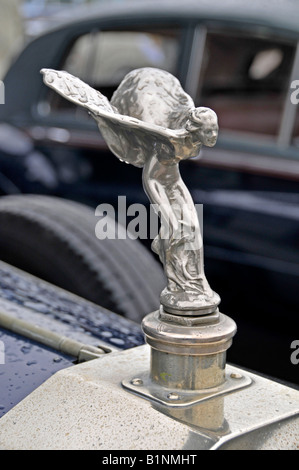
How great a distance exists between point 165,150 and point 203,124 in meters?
0.07

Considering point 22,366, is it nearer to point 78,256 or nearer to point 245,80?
point 78,256

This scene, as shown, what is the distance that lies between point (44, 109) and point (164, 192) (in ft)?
7.90

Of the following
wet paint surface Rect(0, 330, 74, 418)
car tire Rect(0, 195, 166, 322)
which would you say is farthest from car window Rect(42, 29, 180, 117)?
wet paint surface Rect(0, 330, 74, 418)

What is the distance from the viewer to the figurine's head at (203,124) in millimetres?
821

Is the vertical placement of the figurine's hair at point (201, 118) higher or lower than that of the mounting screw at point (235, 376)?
higher

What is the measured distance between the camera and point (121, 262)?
1677 mm

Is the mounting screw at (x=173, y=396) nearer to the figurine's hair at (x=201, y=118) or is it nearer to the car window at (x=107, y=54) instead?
the figurine's hair at (x=201, y=118)

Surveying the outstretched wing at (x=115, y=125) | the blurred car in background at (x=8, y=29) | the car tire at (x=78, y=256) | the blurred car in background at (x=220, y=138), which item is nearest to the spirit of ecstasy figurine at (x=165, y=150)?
the outstretched wing at (x=115, y=125)

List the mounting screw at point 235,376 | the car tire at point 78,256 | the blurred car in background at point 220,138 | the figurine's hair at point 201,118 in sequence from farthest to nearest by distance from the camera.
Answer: the blurred car in background at point 220,138 → the car tire at point 78,256 → the mounting screw at point 235,376 → the figurine's hair at point 201,118

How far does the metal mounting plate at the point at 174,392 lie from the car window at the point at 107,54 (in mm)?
2157

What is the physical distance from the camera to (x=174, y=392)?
881mm

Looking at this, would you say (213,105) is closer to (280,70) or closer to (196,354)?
(280,70)

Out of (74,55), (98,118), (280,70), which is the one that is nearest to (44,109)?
(74,55)

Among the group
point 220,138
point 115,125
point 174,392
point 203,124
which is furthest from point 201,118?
point 220,138
